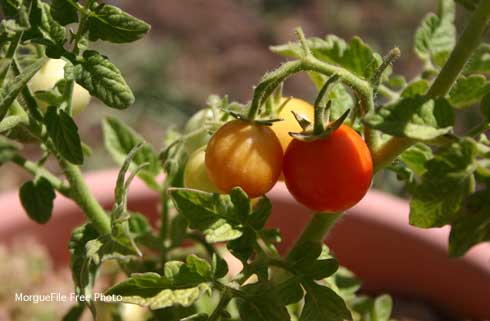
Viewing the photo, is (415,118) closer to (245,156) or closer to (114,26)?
(245,156)

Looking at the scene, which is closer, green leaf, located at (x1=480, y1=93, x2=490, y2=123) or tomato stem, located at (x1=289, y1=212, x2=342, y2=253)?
green leaf, located at (x1=480, y1=93, x2=490, y2=123)

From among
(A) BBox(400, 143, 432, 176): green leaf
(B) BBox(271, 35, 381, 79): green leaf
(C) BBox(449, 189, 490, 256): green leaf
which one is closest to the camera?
(C) BBox(449, 189, 490, 256): green leaf

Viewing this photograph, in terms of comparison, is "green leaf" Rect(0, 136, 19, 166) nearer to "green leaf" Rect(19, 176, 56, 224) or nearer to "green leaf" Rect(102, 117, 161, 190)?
"green leaf" Rect(19, 176, 56, 224)

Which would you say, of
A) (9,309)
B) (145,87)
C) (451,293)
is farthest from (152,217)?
(145,87)

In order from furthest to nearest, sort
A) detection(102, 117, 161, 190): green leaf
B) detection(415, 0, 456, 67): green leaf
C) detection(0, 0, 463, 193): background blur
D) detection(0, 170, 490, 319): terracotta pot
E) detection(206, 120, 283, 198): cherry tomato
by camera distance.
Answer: detection(0, 0, 463, 193): background blur, detection(0, 170, 490, 319): terracotta pot, detection(102, 117, 161, 190): green leaf, detection(415, 0, 456, 67): green leaf, detection(206, 120, 283, 198): cherry tomato

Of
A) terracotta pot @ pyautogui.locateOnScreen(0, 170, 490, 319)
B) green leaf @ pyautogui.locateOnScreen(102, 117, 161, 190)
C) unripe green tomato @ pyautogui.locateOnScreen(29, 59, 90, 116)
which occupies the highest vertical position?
unripe green tomato @ pyautogui.locateOnScreen(29, 59, 90, 116)

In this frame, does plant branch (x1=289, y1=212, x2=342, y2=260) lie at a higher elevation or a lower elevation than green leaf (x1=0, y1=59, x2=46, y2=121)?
lower

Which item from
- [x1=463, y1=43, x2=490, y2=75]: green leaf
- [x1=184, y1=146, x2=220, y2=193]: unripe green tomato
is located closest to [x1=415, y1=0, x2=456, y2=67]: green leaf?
[x1=463, y1=43, x2=490, y2=75]: green leaf

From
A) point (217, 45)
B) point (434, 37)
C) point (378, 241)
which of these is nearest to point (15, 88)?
point (434, 37)
